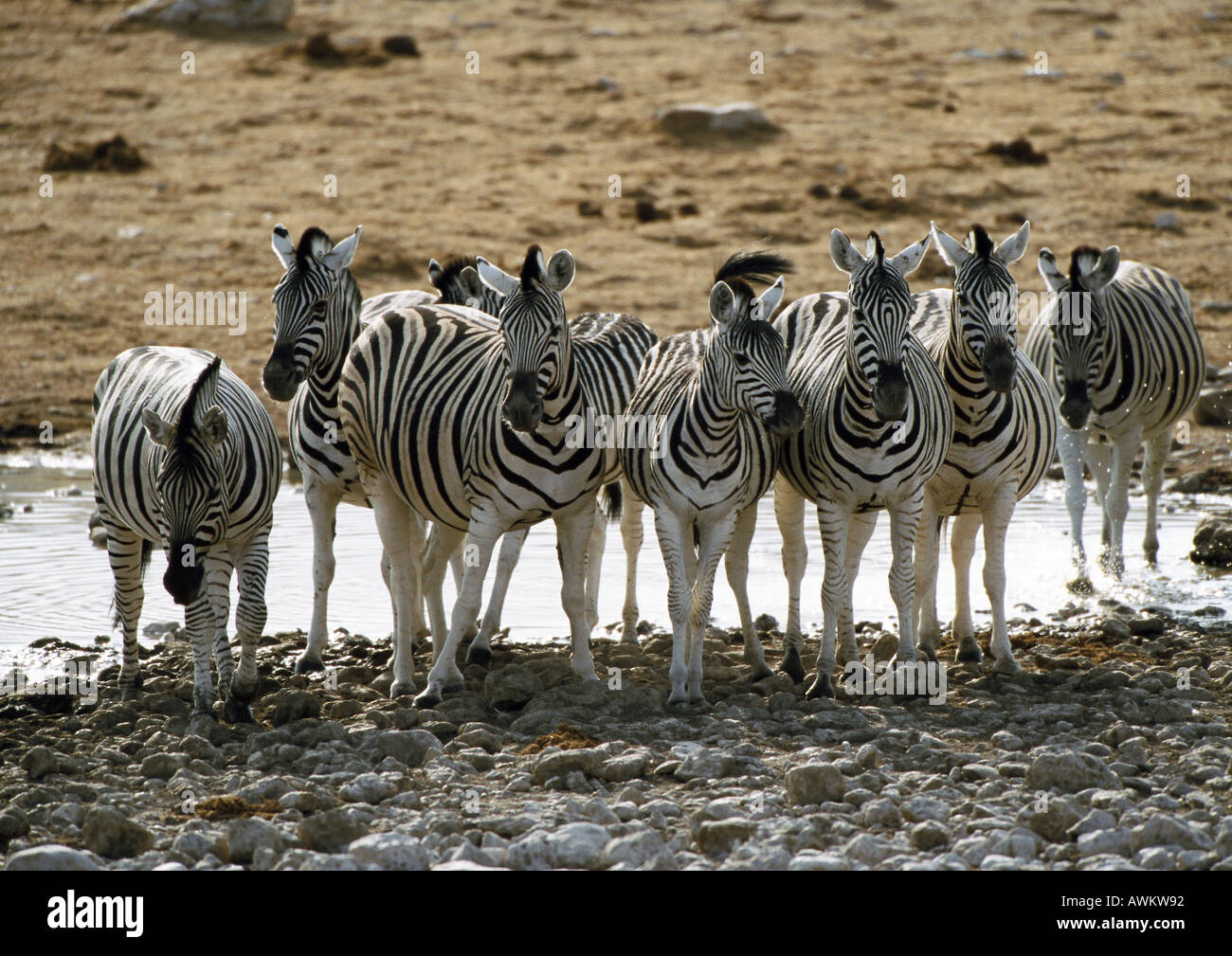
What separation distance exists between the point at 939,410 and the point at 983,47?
26.9 metres

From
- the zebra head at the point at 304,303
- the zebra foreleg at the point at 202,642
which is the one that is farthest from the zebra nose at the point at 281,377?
the zebra foreleg at the point at 202,642

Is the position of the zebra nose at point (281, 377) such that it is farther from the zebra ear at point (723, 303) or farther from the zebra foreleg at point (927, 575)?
the zebra foreleg at point (927, 575)

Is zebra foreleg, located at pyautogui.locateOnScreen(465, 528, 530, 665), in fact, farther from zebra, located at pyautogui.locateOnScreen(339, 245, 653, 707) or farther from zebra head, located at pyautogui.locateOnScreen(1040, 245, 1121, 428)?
zebra head, located at pyautogui.locateOnScreen(1040, 245, 1121, 428)

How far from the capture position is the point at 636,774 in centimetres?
644

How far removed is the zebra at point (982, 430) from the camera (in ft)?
25.9

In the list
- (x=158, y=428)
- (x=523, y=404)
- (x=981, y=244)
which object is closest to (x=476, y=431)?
(x=523, y=404)

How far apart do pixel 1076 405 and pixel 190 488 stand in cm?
600

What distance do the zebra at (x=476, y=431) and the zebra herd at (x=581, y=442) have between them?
0.05 ft

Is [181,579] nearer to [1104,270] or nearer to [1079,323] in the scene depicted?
[1079,323]

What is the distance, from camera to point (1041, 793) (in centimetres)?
600

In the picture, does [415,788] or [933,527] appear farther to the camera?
[933,527]
